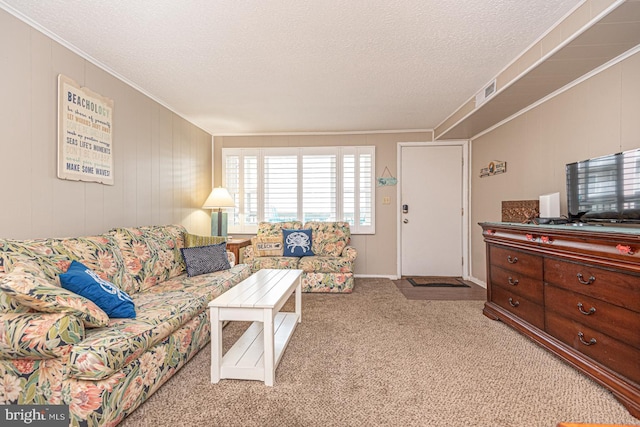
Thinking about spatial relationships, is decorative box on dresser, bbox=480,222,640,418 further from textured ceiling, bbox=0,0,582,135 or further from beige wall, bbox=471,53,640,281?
textured ceiling, bbox=0,0,582,135

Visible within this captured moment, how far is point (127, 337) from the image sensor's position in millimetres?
1560

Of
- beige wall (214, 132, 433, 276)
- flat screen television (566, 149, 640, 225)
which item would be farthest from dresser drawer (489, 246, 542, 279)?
beige wall (214, 132, 433, 276)

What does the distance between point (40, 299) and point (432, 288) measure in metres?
4.13

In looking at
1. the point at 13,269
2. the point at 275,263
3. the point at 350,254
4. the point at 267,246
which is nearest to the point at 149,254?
the point at 13,269

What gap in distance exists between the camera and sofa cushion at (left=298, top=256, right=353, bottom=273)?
164 inches

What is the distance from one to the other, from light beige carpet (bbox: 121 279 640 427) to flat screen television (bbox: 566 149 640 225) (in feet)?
3.56

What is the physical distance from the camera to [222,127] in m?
4.89

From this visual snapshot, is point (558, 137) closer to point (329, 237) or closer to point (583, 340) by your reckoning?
point (583, 340)

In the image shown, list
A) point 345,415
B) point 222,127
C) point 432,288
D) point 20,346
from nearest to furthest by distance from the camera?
point 20,346
point 345,415
point 432,288
point 222,127

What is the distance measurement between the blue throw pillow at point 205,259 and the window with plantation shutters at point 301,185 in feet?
6.09

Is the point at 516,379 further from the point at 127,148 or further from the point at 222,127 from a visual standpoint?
the point at 222,127

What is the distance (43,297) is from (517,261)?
10.6 feet

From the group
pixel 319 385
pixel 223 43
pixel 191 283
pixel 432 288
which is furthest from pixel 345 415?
pixel 432 288

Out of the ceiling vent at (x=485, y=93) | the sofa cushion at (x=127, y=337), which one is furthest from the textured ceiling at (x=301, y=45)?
the sofa cushion at (x=127, y=337)
